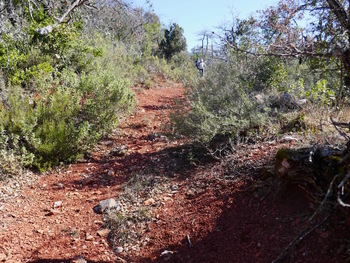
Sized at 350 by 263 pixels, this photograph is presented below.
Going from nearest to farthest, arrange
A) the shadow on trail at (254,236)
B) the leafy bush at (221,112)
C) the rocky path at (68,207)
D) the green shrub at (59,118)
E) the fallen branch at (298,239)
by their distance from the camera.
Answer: the fallen branch at (298,239) → the shadow on trail at (254,236) → the rocky path at (68,207) → the leafy bush at (221,112) → the green shrub at (59,118)

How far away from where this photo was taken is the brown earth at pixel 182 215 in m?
2.45

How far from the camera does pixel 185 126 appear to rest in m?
4.74

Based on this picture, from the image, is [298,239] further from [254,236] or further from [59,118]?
[59,118]

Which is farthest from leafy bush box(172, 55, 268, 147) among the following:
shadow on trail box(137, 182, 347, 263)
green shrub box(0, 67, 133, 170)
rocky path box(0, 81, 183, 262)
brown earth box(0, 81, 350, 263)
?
green shrub box(0, 67, 133, 170)

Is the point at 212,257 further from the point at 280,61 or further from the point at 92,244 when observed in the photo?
the point at 280,61

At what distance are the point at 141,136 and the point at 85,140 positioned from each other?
138 cm

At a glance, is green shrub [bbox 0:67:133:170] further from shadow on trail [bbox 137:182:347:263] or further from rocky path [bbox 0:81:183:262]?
shadow on trail [bbox 137:182:347:263]

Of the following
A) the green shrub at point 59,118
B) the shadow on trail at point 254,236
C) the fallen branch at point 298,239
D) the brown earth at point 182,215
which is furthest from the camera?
the green shrub at point 59,118

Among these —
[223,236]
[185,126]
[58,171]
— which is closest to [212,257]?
[223,236]

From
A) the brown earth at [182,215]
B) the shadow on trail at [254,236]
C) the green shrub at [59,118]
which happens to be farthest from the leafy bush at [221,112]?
the green shrub at [59,118]

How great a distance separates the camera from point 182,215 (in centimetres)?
326

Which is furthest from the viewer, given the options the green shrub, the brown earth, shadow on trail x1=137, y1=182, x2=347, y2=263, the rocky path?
the green shrub

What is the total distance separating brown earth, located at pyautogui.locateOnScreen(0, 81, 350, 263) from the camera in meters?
2.45

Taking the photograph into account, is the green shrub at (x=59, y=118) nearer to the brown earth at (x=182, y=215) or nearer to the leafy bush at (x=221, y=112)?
the brown earth at (x=182, y=215)
